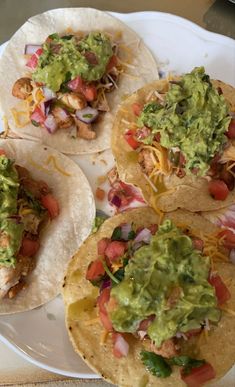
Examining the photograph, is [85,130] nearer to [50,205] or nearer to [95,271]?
[50,205]

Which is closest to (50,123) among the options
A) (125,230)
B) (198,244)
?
(125,230)

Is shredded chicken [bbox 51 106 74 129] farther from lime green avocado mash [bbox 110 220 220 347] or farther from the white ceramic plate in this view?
lime green avocado mash [bbox 110 220 220 347]

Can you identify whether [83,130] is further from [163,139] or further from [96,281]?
[96,281]

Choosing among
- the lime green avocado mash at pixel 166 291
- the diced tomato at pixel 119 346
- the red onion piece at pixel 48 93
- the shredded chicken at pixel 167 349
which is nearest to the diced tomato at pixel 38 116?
the red onion piece at pixel 48 93

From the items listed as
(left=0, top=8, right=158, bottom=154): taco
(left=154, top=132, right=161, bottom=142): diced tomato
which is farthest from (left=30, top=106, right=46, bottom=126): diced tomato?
(left=154, top=132, right=161, bottom=142): diced tomato

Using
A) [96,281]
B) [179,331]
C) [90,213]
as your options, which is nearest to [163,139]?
[90,213]

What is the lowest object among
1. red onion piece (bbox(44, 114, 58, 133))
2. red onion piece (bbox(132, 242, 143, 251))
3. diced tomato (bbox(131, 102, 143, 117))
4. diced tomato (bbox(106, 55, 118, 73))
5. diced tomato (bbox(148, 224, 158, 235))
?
diced tomato (bbox(148, 224, 158, 235))
